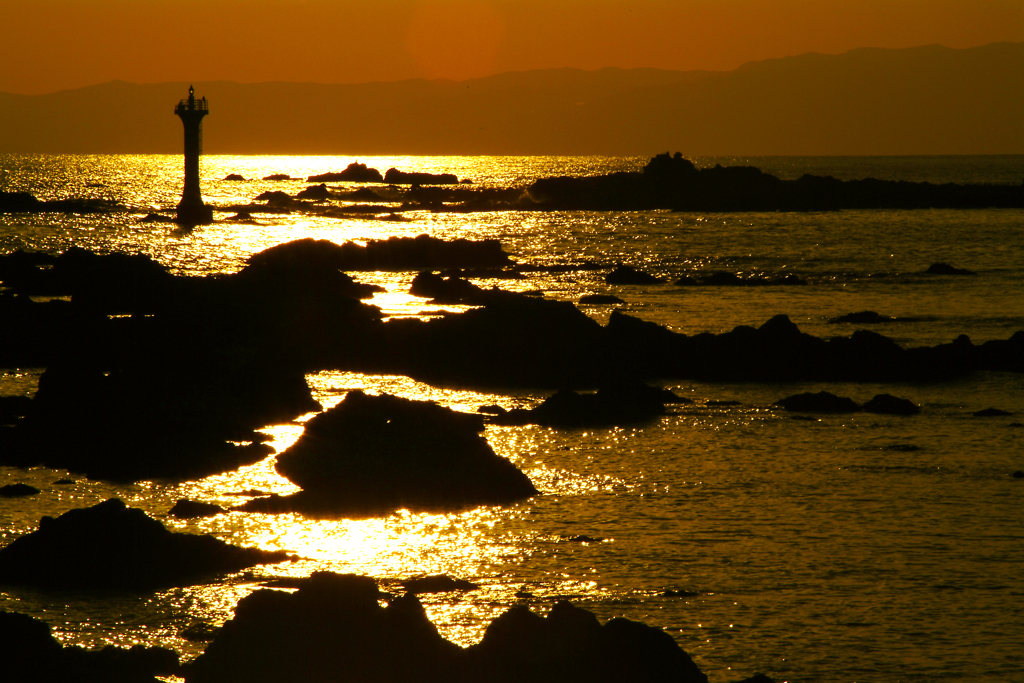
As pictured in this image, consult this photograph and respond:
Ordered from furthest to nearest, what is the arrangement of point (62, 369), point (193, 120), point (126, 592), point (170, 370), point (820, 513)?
point (193, 120) → point (170, 370) → point (62, 369) → point (820, 513) → point (126, 592)

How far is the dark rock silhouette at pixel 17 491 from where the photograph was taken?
22625mm

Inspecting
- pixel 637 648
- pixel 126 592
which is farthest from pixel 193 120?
pixel 637 648

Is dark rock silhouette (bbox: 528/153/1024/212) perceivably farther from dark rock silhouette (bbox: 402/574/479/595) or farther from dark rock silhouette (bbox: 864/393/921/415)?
dark rock silhouette (bbox: 402/574/479/595)

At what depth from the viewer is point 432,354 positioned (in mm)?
37344

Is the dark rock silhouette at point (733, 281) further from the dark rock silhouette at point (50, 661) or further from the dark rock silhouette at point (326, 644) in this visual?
the dark rock silhouette at point (50, 661)

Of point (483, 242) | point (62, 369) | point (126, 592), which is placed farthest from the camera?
point (483, 242)

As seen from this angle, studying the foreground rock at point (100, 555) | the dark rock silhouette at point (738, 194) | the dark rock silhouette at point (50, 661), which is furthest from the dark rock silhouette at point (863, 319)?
the dark rock silhouette at point (738, 194)

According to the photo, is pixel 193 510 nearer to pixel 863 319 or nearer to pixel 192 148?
pixel 863 319

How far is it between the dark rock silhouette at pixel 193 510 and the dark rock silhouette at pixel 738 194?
133 metres

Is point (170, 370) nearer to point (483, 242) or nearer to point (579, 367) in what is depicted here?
point (579, 367)

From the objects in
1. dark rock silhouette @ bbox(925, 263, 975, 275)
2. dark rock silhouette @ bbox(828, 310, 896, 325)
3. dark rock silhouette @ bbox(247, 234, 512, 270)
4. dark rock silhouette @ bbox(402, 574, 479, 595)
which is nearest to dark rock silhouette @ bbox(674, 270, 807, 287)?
dark rock silhouette @ bbox(925, 263, 975, 275)

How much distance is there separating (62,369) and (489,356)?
48.3 ft

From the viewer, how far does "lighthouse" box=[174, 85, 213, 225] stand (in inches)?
3388

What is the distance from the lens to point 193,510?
21562 mm
